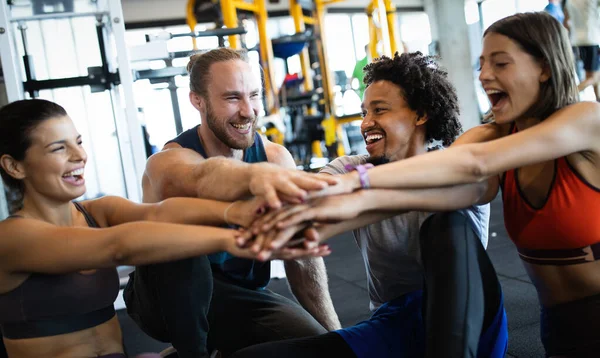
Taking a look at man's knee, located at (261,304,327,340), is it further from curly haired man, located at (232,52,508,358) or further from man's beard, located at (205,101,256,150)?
man's beard, located at (205,101,256,150)

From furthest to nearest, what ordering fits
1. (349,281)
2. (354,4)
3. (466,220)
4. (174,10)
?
(354,4) < (174,10) < (349,281) < (466,220)

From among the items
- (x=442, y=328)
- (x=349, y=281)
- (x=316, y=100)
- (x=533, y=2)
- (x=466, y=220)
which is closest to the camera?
(x=442, y=328)

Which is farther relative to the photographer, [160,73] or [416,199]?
[160,73]

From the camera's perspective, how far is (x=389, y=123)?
1729mm

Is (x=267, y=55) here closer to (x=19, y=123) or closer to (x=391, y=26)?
(x=391, y=26)

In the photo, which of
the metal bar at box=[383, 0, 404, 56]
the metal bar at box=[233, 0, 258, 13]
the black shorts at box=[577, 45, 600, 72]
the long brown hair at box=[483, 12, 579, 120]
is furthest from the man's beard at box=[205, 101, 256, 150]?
the metal bar at box=[383, 0, 404, 56]

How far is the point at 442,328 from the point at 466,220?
274mm

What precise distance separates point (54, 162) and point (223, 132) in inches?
28.1

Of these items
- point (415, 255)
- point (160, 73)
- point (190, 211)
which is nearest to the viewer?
point (190, 211)

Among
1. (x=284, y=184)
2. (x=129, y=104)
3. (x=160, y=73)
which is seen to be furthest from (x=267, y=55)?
(x=284, y=184)

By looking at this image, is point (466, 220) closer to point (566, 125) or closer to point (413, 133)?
point (566, 125)

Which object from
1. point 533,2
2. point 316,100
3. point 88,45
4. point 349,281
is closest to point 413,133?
point 349,281

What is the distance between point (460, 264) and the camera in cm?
124

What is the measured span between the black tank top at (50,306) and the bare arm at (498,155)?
28.0 inches
